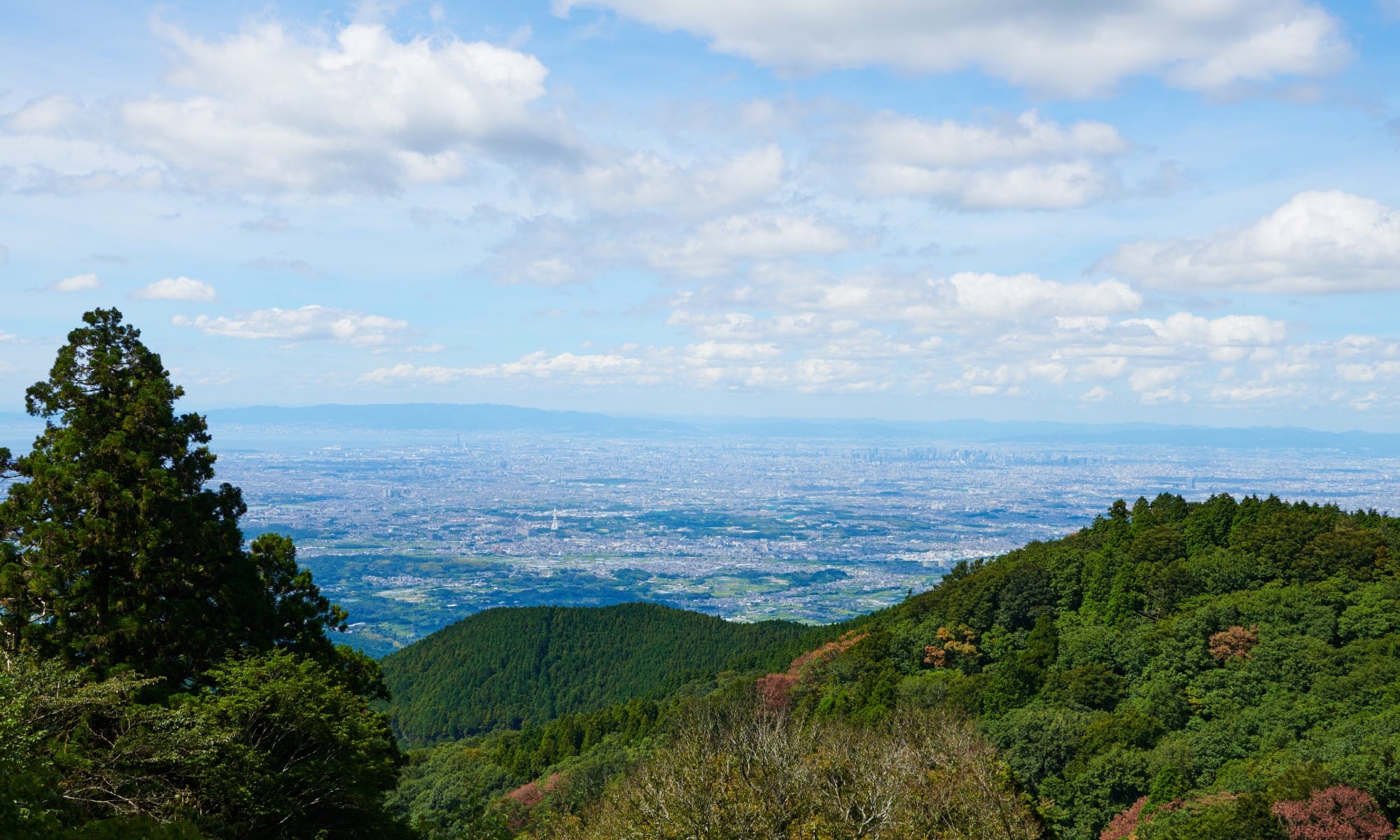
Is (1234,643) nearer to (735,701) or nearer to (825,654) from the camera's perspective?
(825,654)

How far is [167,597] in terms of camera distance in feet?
61.7

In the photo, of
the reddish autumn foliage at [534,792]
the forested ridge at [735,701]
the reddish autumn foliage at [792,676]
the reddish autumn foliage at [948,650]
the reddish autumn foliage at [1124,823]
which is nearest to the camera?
the forested ridge at [735,701]

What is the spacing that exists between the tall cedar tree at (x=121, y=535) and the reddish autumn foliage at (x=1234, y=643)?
134 feet

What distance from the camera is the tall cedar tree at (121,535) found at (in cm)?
1745

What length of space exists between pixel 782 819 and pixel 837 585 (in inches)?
6123

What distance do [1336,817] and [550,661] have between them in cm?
8273

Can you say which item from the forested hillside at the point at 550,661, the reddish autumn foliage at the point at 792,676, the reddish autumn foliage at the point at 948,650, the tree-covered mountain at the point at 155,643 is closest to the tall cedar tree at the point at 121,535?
the tree-covered mountain at the point at 155,643

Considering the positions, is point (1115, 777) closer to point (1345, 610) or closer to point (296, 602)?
point (1345, 610)

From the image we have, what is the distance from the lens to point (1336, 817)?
81.4ft

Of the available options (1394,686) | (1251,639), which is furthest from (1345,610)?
(1394,686)

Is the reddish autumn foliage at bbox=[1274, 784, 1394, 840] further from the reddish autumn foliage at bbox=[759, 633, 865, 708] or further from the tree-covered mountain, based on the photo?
the tree-covered mountain

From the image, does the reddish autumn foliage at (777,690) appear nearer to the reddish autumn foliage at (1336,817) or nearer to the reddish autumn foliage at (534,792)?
the reddish autumn foliage at (534,792)

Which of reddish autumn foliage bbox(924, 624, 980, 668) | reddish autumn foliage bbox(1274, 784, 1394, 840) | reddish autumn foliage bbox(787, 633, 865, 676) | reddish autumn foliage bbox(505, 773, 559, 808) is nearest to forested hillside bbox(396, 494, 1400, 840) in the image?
reddish autumn foliage bbox(1274, 784, 1394, 840)

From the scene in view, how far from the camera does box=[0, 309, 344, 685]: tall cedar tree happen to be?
1745cm
